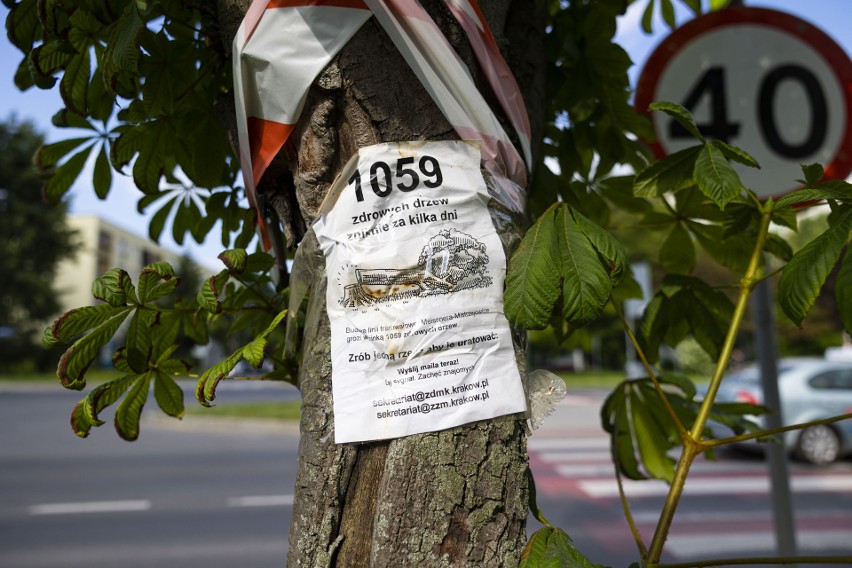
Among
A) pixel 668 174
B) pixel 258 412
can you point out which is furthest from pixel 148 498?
pixel 668 174

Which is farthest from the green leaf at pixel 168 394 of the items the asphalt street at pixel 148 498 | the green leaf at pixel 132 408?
the asphalt street at pixel 148 498

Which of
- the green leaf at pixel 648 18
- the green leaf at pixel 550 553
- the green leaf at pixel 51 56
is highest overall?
the green leaf at pixel 648 18

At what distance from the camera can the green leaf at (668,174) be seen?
1051 millimetres

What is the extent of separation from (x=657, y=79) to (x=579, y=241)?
1.35m

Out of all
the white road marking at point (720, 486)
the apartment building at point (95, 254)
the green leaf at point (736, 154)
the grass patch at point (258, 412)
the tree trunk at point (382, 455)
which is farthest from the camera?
the apartment building at point (95, 254)

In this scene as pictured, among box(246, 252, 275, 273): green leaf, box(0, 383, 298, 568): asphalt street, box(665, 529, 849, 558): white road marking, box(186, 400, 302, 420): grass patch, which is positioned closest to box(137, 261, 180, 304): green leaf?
box(246, 252, 275, 273): green leaf

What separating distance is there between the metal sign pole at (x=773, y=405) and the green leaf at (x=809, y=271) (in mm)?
1345

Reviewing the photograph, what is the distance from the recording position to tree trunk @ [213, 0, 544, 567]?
83 cm

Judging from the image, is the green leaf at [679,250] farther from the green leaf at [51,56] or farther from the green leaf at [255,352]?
the green leaf at [51,56]

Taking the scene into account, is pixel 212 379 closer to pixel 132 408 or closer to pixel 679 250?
pixel 132 408

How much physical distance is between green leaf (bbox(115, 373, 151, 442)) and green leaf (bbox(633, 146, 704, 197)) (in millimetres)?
892

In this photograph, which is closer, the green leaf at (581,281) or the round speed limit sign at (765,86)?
the green leaf at (581,281)

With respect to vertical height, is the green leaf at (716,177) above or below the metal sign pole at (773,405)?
above

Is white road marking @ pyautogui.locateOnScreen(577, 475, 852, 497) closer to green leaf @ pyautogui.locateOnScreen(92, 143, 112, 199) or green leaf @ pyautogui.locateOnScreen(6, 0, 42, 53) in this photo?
green leaf @ pyautogui.locateOnScreen(92, 143, 112, 199)
